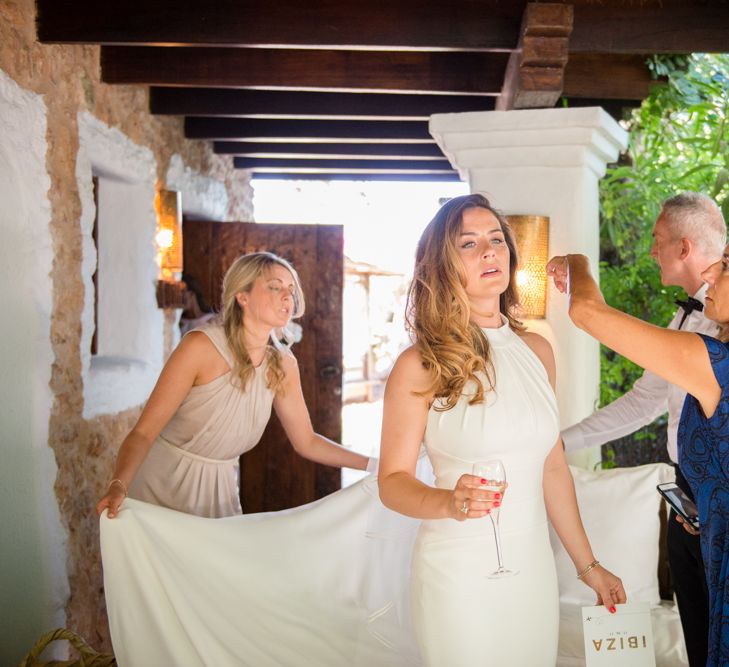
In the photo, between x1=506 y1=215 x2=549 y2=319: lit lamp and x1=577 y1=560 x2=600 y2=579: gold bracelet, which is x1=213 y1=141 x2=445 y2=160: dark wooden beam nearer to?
x1=506 y1=215 x2=549 y2=319: lit lamp

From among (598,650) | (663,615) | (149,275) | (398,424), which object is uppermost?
(149,275)

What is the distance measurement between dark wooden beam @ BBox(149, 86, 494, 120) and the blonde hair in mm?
1870

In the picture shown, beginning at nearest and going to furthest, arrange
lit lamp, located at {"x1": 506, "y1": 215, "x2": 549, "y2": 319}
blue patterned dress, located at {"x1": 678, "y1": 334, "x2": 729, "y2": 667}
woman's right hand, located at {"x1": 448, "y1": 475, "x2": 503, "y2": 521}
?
woman's right hand, located at {"x1": 448, "y1": 475, "x2": 503, "y2": 521}, blue patterned dress, located at {"x1": 678, "y1": 334, "x2": 729, "y2": 667}, lit lamp, located at {"x1": 506, "y1": 215, "x2": 549, "y2": 319}

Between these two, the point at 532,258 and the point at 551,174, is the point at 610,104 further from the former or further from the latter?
the point at 532,258

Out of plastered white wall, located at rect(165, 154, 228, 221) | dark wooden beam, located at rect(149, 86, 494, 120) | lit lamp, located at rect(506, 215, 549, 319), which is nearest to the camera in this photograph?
lit lamp, located at rect(506, 215, 549, 319)

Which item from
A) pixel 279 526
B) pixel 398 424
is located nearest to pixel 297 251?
pixel 279 526

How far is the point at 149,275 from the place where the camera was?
494cm

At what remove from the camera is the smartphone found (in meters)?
2.22

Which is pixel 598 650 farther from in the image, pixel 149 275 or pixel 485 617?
pixel 149 275

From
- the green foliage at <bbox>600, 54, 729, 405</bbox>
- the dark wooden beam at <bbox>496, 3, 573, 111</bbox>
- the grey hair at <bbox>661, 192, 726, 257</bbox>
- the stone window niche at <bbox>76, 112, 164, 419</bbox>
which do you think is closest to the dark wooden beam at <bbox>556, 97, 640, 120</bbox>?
the green foliage at <bbox>600, 54, 729, 405</bbox>

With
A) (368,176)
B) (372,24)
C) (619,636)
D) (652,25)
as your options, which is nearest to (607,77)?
(652,25)

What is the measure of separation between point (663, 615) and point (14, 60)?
3138mm

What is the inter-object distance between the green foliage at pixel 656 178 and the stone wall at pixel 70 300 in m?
2.77

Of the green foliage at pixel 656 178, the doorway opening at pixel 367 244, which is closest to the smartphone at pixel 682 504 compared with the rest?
the green foliage at pixel 656 178
